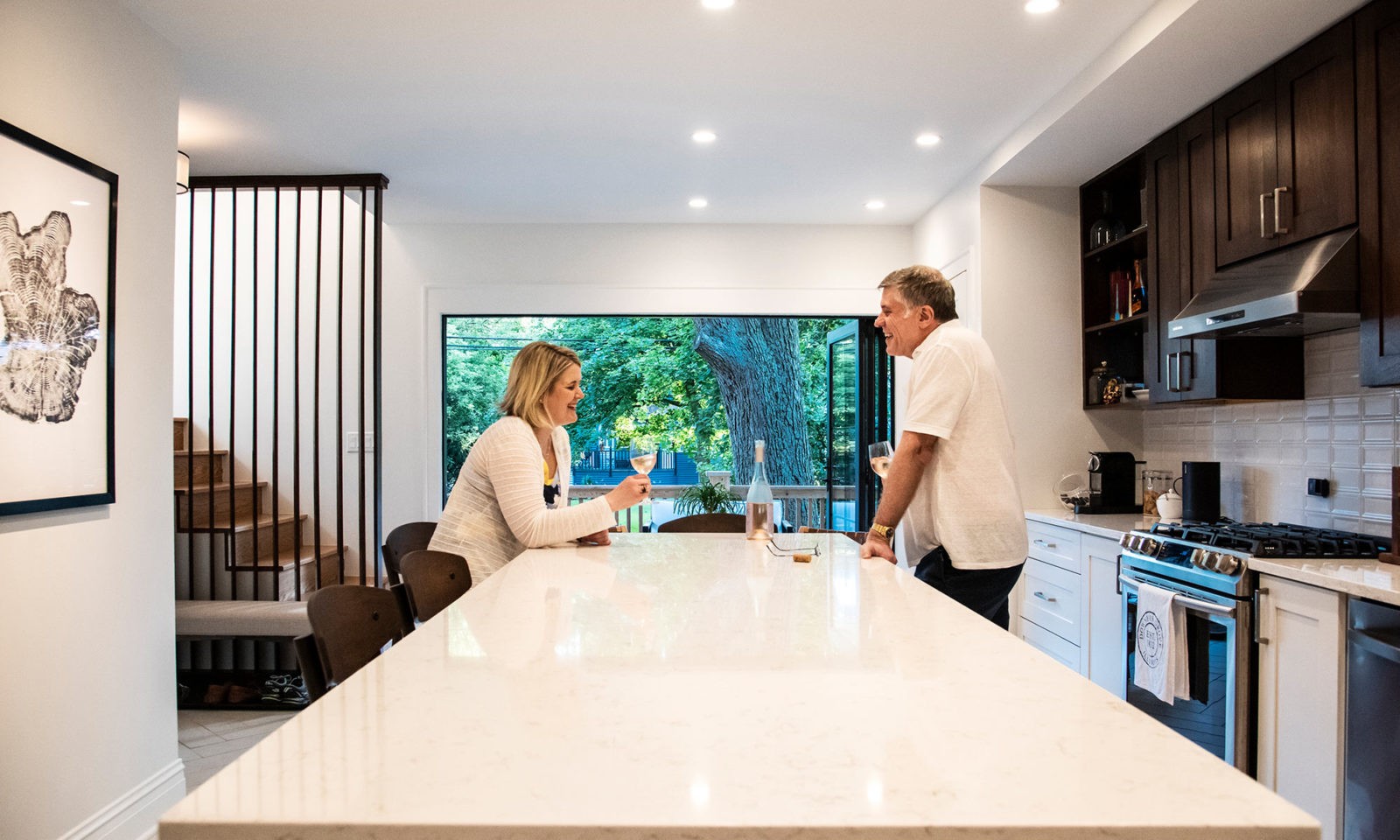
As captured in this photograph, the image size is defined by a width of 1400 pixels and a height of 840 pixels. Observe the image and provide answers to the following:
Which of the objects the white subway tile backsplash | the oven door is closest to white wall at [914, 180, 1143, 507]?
the white subway tile backsplash

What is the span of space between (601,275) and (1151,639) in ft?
11.7

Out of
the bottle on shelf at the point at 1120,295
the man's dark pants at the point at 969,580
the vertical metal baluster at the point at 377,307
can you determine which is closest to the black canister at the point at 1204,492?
the bottle on shelf at the point at 1120,295

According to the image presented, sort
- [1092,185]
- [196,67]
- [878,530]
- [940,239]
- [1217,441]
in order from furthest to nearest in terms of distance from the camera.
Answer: [940,239] → [1092,185] → [1217,441] → [196,67] → [878,530]

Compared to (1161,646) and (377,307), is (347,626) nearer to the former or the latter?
(1161,646)

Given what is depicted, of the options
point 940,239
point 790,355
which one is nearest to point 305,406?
point 940,239

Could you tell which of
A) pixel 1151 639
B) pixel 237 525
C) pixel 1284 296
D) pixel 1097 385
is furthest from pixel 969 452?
pixel 237 525

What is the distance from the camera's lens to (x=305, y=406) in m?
5.05

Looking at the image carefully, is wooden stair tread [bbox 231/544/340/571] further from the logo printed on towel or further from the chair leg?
the logo printed on towel

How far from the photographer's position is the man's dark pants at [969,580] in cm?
204

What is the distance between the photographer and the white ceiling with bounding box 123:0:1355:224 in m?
2.62

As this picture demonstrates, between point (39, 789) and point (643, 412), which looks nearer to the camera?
point (39, 789)

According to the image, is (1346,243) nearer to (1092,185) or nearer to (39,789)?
(1092,185)

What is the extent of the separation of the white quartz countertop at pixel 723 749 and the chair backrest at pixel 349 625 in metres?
0.23

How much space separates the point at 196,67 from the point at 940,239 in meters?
3.54
